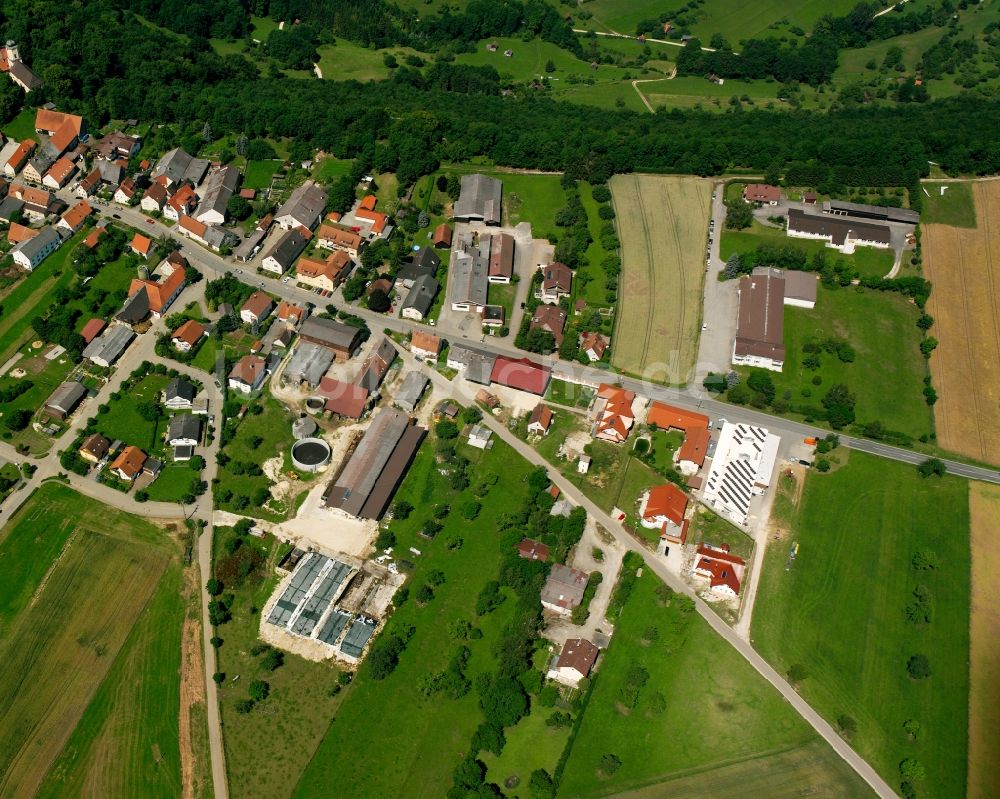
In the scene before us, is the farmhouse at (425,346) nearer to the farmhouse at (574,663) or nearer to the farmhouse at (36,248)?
the farmhouse at (574,663)

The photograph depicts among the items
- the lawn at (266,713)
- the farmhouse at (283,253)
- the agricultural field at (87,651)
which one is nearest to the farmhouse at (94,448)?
the agricultural field at (87,651)

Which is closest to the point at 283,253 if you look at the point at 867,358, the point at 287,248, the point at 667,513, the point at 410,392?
the point at 287,248

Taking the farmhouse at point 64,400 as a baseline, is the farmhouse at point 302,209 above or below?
above

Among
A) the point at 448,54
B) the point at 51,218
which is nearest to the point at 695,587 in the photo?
the point at 51,218

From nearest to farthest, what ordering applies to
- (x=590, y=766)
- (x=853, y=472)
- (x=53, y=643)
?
(x=590, y=766) < (x=53, y=643) < (x=853, y=472)

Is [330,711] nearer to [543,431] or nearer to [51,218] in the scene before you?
[543,431]

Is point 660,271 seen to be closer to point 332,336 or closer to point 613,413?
point 613,413

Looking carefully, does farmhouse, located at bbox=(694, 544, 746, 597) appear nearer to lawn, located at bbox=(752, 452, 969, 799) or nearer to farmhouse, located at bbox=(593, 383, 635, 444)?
lawn, located at bbox=(752, 452, 969, 799)
